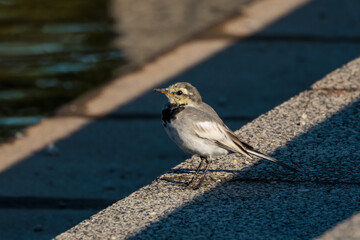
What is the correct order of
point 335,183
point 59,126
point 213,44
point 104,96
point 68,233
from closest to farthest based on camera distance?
point 68,233, point 335,183, point 59,126, point 104,96, point 213,44

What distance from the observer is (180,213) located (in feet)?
12.7

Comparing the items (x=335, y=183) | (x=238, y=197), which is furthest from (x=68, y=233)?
(x=335, y=183)

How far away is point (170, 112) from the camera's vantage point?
424cm

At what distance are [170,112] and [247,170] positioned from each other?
0.60m

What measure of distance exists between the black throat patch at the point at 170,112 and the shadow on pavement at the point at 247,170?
0.48 meters

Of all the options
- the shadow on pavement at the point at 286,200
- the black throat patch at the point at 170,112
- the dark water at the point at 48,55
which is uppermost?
the dark water at the point at 48,55

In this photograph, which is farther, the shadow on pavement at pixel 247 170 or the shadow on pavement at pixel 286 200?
the shadow on pavement at pixel 247 170

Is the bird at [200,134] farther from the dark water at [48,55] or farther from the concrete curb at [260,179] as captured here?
the dark water at [48,55]

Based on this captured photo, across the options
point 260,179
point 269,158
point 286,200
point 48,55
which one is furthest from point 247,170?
point 48,55

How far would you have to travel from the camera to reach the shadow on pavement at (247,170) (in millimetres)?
3760

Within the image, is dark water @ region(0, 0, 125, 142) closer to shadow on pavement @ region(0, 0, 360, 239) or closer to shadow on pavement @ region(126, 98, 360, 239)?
shadow on pavement @ region(0, 0, 360, 239)

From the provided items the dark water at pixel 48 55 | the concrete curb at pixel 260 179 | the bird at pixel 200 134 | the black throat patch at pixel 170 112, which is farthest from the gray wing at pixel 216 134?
the dark water at pixel 48 55

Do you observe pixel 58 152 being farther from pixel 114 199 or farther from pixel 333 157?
pixel 333 157

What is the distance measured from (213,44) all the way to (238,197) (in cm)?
494
